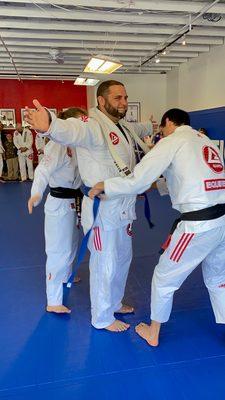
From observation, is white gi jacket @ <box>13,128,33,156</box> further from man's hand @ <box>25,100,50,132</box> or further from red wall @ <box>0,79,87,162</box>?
man's hand @ <box>25,100,50,132</box>

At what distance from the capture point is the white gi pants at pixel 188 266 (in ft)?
6.03

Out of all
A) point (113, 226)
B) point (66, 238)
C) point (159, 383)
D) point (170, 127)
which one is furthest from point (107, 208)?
point (159, 383)

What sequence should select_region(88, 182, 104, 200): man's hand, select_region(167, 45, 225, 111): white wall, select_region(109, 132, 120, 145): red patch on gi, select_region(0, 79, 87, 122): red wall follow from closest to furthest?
1. select_region(88, 182, 104, 200): man's hand
2. select_region(109, 132, 120, 145): red patch on gi
3. select_region(167, 45, 225, 111): white wall
4. select_region(0, 79, 87, 122): red wall

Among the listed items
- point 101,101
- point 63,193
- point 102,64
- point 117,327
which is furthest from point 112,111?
point 102,64

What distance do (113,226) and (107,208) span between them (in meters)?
0.12

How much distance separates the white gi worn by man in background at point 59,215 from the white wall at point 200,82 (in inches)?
203

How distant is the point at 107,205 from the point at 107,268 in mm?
394

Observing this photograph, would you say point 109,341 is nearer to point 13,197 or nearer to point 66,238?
point 66,238

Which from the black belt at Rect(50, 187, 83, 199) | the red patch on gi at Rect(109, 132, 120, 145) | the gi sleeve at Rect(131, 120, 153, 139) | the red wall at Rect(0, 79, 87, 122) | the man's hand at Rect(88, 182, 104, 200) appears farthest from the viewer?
the red wall at Rect(0, 79, 87, 122)

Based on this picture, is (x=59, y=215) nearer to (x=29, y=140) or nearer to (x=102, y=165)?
(x=102, y=165)

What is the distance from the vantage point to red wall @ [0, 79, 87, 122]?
10.1 m

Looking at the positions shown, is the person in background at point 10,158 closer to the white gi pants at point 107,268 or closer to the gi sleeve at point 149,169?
the white gi pants at point 107,268

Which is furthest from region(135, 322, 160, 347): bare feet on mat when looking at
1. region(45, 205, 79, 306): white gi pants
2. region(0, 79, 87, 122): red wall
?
region(0, 79, 87, 122): red wall

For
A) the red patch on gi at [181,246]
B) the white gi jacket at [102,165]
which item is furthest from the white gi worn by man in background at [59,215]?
the red patch on gi at [181,246]
